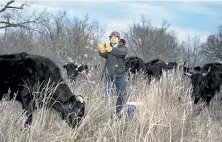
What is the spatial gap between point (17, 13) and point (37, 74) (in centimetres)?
3391

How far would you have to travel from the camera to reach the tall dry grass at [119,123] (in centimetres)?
721

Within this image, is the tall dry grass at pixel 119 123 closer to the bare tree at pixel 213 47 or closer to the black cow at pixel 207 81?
the black cow at pixel 207 81

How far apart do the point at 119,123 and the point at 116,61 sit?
3677 mm

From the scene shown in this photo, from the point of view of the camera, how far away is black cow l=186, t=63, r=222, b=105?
14812mm

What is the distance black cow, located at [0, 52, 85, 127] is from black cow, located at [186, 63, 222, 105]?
6.36m

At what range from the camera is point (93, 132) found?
7977 mm

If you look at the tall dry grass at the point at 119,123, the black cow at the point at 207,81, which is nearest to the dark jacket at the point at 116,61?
the tall dry grass at the point at 119,123

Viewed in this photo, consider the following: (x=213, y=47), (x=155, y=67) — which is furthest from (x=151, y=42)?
(x=155, y=67)

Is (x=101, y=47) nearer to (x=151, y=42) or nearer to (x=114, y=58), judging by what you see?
(x=114, y=58)

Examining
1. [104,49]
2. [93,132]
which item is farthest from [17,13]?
[93,132]

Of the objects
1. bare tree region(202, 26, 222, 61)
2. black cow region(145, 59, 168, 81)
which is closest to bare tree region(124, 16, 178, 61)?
bare tree region(202, 26, 222, 61)

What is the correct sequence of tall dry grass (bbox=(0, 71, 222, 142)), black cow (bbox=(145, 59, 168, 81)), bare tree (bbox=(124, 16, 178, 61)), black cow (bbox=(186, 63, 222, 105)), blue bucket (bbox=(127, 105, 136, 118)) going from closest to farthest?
tall dry grass (bbox=(0, 71, 222, 142)) → blue bucket (bbox=(127, 105, 136, 118)) → black cow (bbox=(186, 63, 222, 105)) → black cow (bbox=(145, 59, 168, 81)) → bare tree (bbox=(124, 16, 178, 61))

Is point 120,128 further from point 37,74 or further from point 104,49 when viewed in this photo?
point 104,49

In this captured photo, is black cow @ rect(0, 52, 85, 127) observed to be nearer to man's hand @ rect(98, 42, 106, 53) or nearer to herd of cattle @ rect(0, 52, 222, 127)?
herd of cattle @ rect(0, 52, 222, 127)
